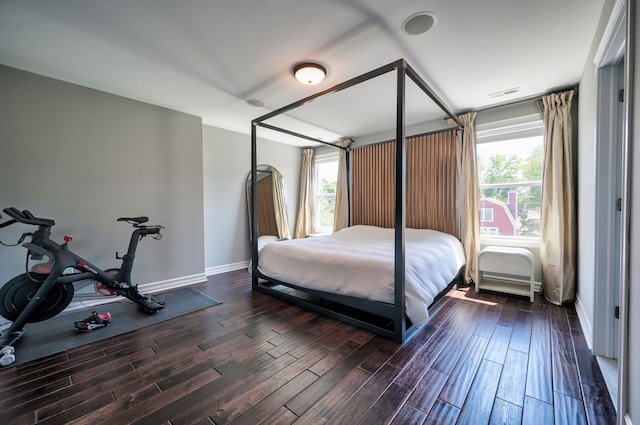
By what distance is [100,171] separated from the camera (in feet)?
9.42

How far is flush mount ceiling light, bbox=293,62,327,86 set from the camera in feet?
7.58

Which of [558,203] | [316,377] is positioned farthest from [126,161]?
[558,203]

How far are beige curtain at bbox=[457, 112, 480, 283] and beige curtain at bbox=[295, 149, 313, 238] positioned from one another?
2.96 m

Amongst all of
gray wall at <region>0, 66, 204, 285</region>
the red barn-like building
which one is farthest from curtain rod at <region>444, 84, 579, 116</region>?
gray wall at <region>0, 66, 204, 285</region>

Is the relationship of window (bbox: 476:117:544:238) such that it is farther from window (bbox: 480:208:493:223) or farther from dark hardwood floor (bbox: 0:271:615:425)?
dark hardwood floor (bbox: 0:271:615:425)

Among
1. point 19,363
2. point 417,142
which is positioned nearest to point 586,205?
point 417,142

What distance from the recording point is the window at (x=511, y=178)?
10.4 feet

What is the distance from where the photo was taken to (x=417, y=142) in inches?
153

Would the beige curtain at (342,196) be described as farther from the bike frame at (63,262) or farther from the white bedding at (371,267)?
the bike frame at (63,262)

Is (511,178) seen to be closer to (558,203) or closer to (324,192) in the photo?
(558,203)

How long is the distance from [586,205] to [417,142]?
7.04 feet

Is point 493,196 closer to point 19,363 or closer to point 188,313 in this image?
point 188,313

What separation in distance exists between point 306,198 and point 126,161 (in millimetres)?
3172

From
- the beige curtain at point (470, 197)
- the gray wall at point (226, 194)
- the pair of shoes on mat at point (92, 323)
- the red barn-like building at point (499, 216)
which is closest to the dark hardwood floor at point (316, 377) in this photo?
the pair of shoes on mat at point (92, 323)
